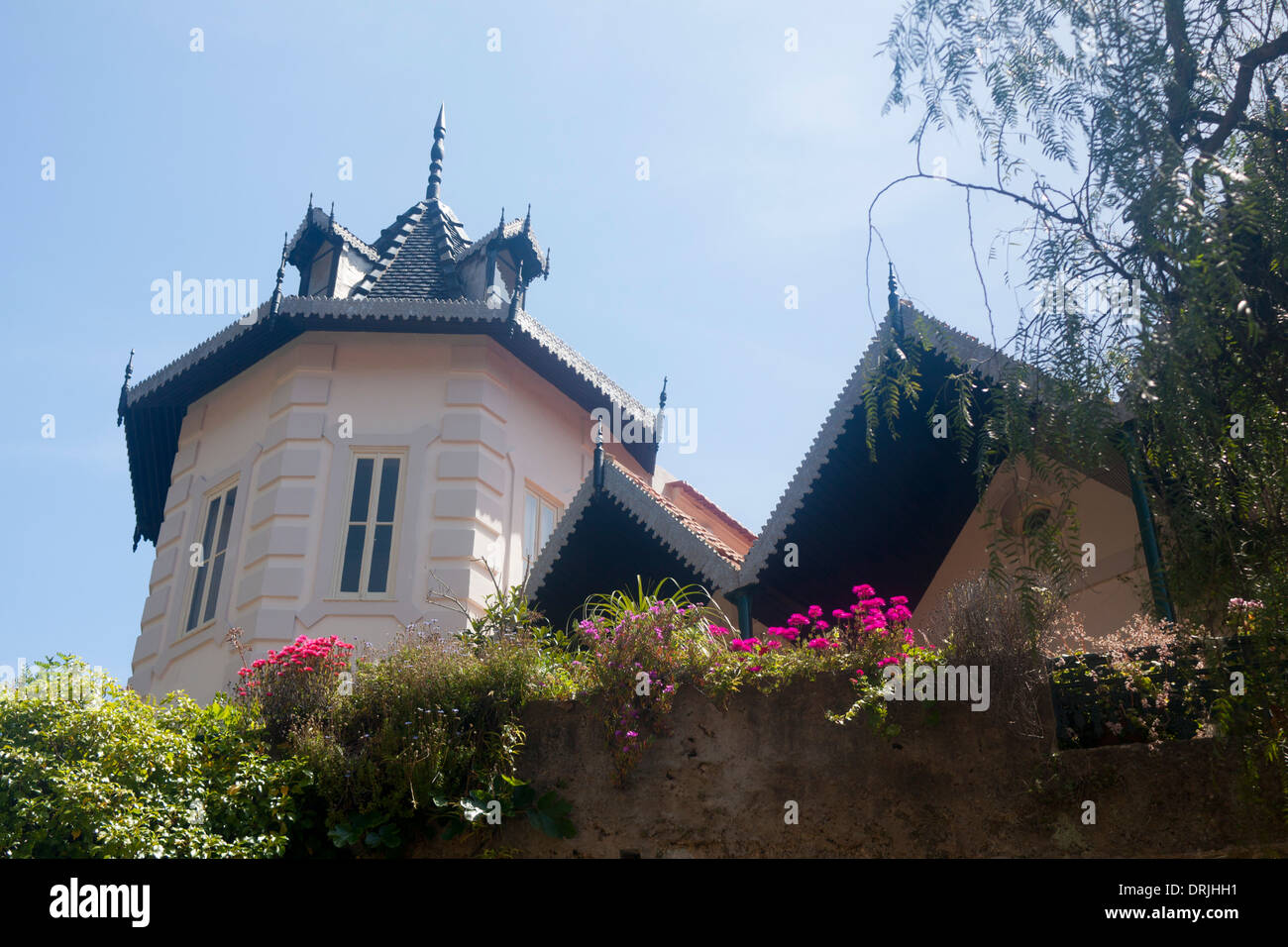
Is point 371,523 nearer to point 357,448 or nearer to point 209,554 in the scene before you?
point 357,448

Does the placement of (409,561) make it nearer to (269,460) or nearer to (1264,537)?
(269,460)

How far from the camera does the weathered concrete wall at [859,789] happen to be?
678 cm

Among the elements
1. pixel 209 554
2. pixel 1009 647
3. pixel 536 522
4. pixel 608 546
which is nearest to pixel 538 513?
pixel 536 522

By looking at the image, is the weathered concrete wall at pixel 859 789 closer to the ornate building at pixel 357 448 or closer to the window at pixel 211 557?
the ornate building at pixel 357 448

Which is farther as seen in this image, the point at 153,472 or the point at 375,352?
the point at 153,472

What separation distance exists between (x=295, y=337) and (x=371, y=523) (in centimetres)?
295

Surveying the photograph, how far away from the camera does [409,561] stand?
1412 centimetres

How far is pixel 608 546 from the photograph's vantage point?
12461mm

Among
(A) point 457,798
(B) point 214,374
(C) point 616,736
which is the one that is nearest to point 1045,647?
(C) point 616,736

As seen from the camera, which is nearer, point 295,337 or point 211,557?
point 211,557

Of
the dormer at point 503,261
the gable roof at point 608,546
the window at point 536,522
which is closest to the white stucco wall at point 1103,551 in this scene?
the gable roof at point 608,546

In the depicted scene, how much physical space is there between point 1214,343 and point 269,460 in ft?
39.3

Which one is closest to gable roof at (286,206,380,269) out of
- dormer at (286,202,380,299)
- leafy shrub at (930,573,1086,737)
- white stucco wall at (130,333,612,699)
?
dormer at (286,202,380,299)

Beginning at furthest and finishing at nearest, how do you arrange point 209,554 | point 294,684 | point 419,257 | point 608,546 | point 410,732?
point 419,257 → point 209,554 → point 608,546 → point 294,684 → point 410,732
